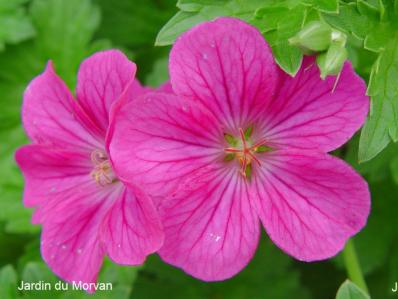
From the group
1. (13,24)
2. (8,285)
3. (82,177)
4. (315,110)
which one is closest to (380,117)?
(315,110)

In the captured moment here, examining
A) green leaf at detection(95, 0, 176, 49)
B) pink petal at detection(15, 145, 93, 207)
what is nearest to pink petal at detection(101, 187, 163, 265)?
pink petal at detection(15, 145, 93, 207)

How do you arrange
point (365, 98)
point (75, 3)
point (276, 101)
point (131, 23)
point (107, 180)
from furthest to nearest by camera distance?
point (131, 23), point (75, 3), point (107, 180), point (276, 101), point (365, 98)

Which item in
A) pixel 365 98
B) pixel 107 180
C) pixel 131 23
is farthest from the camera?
pixel 131 23

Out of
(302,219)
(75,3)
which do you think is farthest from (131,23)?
(302,219)

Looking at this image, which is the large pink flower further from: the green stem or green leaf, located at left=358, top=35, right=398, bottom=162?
the green stem

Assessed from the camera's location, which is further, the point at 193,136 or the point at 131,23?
the point at 131,23

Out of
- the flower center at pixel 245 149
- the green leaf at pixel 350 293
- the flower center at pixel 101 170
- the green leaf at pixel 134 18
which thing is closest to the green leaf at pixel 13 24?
the green leaf at pixel 134 18

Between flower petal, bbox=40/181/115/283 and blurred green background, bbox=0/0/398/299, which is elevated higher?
flower petal, bbox=40/181/115/283

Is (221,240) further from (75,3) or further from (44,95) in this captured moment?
(75,3)
